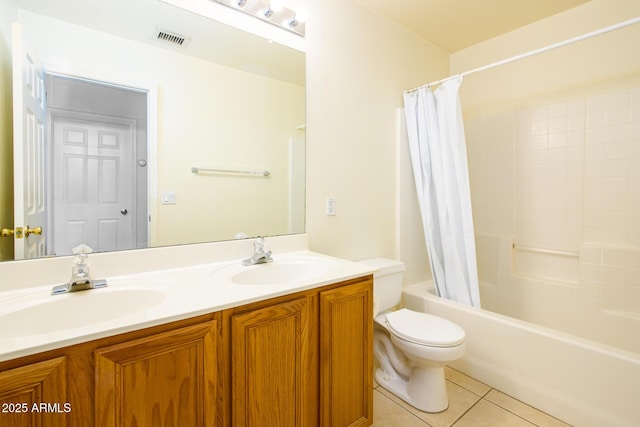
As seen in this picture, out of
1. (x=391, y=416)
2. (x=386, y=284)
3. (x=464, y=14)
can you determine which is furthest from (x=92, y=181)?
(x=464, y=14)

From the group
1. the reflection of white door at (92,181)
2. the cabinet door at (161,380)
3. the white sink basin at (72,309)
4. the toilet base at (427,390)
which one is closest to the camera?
→ the cabinet door at (161,380)

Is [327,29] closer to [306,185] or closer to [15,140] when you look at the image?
[306,185]

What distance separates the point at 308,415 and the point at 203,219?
96 centimetres

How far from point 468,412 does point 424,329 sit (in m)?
0.48

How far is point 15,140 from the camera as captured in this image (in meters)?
1.06

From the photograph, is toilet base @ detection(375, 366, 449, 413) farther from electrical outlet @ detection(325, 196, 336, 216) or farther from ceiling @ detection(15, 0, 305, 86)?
ceiling @ detection(15, 0, 305, 86)

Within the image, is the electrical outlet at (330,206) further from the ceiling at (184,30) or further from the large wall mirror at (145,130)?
the ceiling at (184,30)

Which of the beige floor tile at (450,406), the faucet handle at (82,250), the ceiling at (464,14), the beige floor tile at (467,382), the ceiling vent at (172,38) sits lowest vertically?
the beige floor tile at (450,406)

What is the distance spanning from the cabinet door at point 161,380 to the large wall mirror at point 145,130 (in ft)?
1.97

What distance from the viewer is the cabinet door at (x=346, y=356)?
1176 mm

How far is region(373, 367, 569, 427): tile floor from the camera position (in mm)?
1462

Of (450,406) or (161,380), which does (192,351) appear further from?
(450,406)

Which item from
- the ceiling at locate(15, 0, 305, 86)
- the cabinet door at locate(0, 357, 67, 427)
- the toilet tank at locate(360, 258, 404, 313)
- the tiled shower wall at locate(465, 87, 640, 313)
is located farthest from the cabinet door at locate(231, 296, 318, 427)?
the tiled shower wall at locate(465, 87, 640, 313)

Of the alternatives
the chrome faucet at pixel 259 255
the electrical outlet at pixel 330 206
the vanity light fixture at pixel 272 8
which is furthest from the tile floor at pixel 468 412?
the vanity light fixture at pixel 272 8
